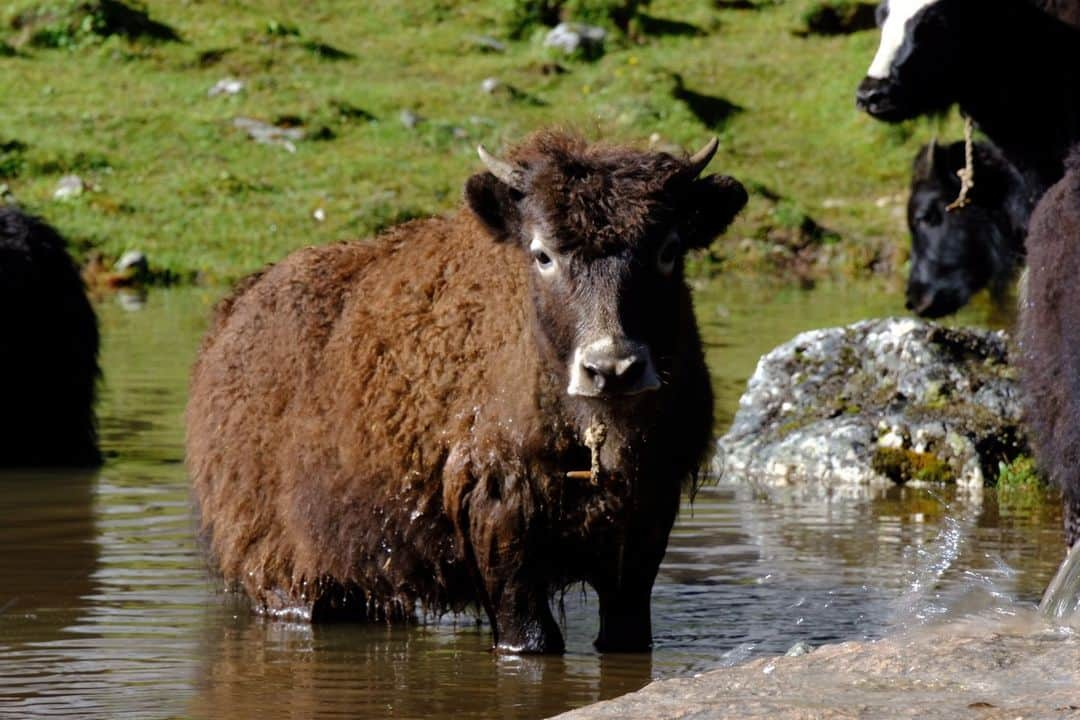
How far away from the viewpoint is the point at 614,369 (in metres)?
6.13

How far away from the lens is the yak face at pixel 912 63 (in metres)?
9.21

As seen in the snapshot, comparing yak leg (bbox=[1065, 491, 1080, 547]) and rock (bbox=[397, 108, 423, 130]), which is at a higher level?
rock (bbox=[397, 108, 423, 130])

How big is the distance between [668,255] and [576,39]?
25643 mm

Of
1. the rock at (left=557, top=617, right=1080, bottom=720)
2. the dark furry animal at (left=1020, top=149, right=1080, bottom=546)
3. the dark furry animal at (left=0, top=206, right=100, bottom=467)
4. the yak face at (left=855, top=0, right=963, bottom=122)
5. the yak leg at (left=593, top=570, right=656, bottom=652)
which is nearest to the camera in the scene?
the rock at (left=557, top=617, right=1080, bottom=720)

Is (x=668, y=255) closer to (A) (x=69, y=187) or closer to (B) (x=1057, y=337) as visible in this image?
(B) (x=1057, y=337)

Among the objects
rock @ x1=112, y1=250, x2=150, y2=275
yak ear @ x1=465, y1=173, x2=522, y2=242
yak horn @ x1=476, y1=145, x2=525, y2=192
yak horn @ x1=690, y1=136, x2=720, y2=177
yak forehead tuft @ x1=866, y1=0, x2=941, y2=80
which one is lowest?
yak ear @ x1=465, y1=173, x2=522, y2=242

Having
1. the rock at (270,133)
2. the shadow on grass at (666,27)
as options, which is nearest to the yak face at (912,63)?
the rock at (270,133)

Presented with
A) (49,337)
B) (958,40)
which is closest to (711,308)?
(49,337)

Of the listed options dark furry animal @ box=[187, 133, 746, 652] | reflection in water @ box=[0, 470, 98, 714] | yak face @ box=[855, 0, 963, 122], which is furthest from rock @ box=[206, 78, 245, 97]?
dark furry animal @ box=[187, 133, 746, 652]

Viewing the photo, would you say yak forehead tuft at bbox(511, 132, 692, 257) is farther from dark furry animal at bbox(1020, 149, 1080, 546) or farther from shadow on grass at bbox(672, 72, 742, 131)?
shadow on grass at bbox(672, 72, 742, 131)

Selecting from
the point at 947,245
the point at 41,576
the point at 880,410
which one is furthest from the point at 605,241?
the point at 947,245

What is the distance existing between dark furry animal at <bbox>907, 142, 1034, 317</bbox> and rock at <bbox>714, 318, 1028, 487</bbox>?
11.5 feet

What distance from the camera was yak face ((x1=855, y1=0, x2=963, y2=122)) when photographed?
921 centimetres

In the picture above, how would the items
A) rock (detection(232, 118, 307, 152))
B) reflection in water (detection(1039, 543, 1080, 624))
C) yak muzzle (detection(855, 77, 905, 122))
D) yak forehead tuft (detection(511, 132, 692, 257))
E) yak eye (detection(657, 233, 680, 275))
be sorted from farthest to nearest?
rock (detection(232, 118, 307, 152)), yak muzzle (detection(855, 77, 905, 122)), yak eye (detection(657, 233, 680, 275)), yak forehead tuft (detection(511, 132, 692, 257)), reflection in water (detection(1039, 543, 1080, 624))
